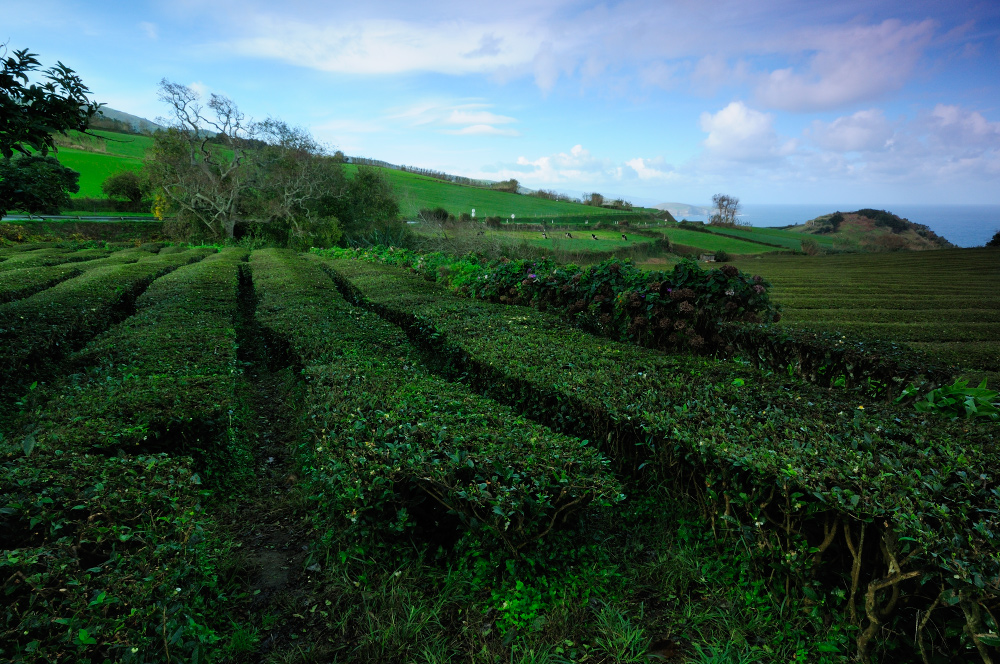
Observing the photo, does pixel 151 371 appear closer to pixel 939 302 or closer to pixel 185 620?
pixel 185 620

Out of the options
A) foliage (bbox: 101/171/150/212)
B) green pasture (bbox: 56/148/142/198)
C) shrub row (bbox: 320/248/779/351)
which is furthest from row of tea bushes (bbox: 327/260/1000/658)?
green pasture (bbox: 56/148/142/198)

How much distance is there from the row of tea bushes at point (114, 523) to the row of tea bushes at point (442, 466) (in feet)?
2.59

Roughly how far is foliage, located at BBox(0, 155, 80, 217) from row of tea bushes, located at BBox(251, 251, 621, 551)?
6.18 meters

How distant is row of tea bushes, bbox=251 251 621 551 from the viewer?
2.73 metres

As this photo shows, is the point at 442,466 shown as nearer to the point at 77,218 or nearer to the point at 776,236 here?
the point at 776,236

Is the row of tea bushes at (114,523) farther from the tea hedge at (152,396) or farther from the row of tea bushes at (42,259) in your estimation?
the row of tea bushes at (42,259)

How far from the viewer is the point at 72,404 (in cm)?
363

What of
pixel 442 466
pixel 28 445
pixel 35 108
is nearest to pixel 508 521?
pixel 442 466

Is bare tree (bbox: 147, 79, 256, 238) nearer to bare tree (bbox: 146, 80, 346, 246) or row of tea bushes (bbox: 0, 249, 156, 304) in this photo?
bare tree (bbox: 146, 80, 346, 246)

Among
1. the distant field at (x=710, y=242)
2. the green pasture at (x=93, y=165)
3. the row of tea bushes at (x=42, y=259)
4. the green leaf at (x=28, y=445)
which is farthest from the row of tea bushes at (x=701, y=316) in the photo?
the green pasture at (x=93, y=165)

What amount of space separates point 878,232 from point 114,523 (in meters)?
13.9

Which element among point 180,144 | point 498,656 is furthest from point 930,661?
point 180,144

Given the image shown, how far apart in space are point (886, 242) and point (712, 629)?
11022 millimetres

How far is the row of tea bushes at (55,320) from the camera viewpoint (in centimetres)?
572
